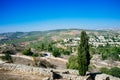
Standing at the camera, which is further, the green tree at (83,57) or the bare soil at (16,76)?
the green tree at (83,57)

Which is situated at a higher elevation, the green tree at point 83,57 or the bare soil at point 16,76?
the green tree at point 83,57

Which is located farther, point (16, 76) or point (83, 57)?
point (83, 57)

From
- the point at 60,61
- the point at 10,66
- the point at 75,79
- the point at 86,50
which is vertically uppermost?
the point at 86,50

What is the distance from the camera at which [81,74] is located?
28.3 meters

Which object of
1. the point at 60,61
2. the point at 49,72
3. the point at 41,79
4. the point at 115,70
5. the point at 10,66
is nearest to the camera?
the point at 41,79

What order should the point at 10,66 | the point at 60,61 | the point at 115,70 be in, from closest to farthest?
1. the point at 10,66
2. the point at 115,70
3. the point at 60,61

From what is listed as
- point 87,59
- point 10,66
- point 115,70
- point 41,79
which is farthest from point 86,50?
point 115,70

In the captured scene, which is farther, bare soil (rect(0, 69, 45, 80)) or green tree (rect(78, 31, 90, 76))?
green tree (rect(78, 31, 90, 76))

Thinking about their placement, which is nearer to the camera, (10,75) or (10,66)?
(10,75)

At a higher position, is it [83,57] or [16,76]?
[83,57]

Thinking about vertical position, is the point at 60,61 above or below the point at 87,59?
below

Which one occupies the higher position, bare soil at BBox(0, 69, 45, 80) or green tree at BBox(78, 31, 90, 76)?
green tree at BBox(78, 31, 90, 76)

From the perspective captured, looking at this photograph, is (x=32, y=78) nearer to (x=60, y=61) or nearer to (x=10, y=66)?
(x=10, y=66)

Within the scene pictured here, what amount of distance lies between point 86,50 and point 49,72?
260 inches
